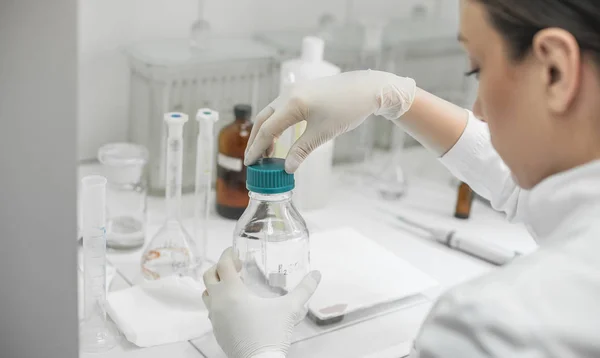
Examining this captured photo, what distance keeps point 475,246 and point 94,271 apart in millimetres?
670

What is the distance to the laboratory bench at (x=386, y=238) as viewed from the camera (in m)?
1.06

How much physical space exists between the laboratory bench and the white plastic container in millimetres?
34

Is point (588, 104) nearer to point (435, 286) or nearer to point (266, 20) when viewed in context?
point (435, 286)

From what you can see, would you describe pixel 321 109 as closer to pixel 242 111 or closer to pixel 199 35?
pixel 242 111

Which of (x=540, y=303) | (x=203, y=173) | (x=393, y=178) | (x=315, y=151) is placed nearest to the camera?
(x=540, y=303)

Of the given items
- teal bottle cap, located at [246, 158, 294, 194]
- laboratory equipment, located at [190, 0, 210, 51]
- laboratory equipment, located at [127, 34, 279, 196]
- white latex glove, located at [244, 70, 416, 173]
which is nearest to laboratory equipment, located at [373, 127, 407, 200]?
laboratory equipment, located at [127, 34, 279, 196]

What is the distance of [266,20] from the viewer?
1.74 metres

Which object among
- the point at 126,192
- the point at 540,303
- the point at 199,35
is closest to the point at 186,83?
the point at 199,35

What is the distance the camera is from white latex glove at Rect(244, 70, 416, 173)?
1.04 metres

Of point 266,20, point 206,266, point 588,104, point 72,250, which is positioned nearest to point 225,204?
point 206,266

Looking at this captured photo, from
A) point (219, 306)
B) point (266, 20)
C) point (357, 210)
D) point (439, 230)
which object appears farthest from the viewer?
point (266, 20)

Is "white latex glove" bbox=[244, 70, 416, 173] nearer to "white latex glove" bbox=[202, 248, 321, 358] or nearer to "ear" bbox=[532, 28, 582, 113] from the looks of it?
"white latex glove" bbox=[202, 248, 321, 358]

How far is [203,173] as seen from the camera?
Result: 1272 mm

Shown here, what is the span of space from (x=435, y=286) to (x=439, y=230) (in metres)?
0.21
